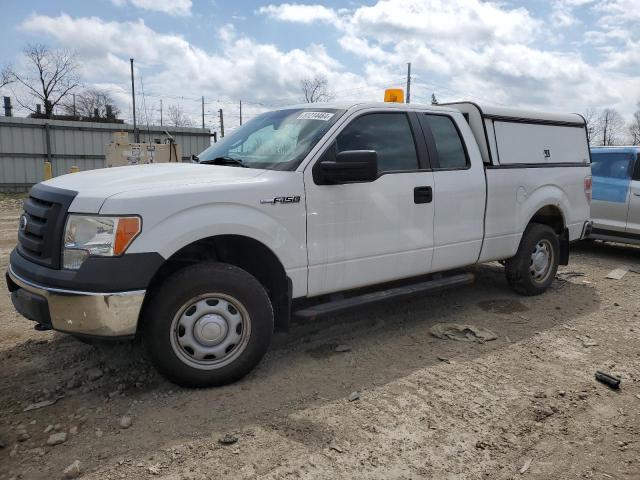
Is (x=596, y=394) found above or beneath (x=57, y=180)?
beneath

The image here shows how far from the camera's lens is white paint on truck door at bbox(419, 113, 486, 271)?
458 centimetres

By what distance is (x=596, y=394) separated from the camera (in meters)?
3.61

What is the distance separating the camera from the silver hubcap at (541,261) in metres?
5.82

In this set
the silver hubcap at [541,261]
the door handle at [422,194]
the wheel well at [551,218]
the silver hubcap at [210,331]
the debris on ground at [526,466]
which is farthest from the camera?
the wheel well at [551,218]

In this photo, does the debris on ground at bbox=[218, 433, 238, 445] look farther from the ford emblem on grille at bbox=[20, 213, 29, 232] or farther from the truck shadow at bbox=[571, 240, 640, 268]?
the truck shadow at bbox=[571, 240, 640, 268]

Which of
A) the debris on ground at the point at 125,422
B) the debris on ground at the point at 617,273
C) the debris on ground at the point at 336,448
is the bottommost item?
the debris on ground at the point at 336,448

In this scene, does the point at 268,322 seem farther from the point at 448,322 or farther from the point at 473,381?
the point at 448,322

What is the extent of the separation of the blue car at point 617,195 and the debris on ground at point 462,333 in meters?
4.67

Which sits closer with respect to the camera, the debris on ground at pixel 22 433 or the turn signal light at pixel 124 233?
the debris on ground at pixel 22 433

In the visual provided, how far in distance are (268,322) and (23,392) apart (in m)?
1.65

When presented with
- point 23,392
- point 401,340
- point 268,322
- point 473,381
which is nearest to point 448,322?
point 401,340

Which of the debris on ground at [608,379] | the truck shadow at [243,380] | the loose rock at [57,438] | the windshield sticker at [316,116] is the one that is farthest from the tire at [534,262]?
the loose rock at [57,438]

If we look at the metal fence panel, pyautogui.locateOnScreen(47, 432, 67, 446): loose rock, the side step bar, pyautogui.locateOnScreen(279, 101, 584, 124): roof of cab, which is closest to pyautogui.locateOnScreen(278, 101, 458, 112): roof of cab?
pyautogui.locateOnScreen(279, 101, 584, 124): roof of cab

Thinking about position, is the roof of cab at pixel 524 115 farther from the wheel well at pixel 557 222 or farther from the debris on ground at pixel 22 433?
the debris on ground at pixel 22 433
